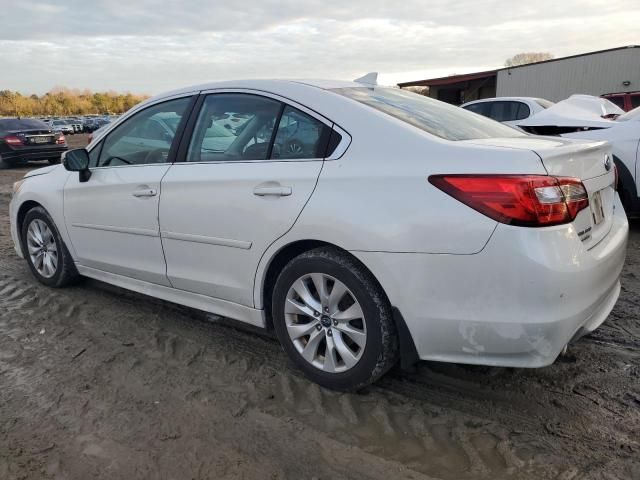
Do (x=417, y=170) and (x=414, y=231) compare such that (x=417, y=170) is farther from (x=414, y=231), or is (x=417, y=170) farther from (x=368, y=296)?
(x=368, y=296)

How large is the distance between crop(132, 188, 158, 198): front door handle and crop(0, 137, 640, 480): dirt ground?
3.07ft

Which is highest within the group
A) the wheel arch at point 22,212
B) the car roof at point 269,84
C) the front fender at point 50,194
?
the car roof at point 269,84

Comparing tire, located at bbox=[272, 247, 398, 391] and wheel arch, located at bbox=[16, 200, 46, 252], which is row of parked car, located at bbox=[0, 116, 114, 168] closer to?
wheel arch, located at bbox=[16, 200, 46, 252]

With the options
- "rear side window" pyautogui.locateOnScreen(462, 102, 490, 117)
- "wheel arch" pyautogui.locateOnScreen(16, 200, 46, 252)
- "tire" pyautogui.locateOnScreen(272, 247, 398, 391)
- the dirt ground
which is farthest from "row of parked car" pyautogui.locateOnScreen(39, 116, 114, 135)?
"tire" pyautogui.locateOnScreen(272, 247, 398, 391)

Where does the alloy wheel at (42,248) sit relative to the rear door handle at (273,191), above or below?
below

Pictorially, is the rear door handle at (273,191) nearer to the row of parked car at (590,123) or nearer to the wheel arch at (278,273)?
the wheel arch at (278,273)

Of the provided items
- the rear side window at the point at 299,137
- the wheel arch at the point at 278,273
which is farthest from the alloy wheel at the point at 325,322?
the rear side window at the point at 299,137

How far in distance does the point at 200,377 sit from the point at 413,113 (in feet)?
6.19

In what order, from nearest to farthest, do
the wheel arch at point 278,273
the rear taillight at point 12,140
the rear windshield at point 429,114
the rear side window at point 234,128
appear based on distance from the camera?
the wheel arch at point 278,273, the rear windshield at point 429,114, the rear side window at point 234,128, the rear taillight at point 12,140

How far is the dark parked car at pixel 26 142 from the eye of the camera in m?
14.6

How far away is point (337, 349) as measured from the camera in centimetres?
268

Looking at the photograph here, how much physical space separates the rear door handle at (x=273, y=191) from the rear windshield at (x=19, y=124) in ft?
49.6

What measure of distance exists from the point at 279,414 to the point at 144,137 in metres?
2.15

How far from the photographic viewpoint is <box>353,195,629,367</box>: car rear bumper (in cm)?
213
